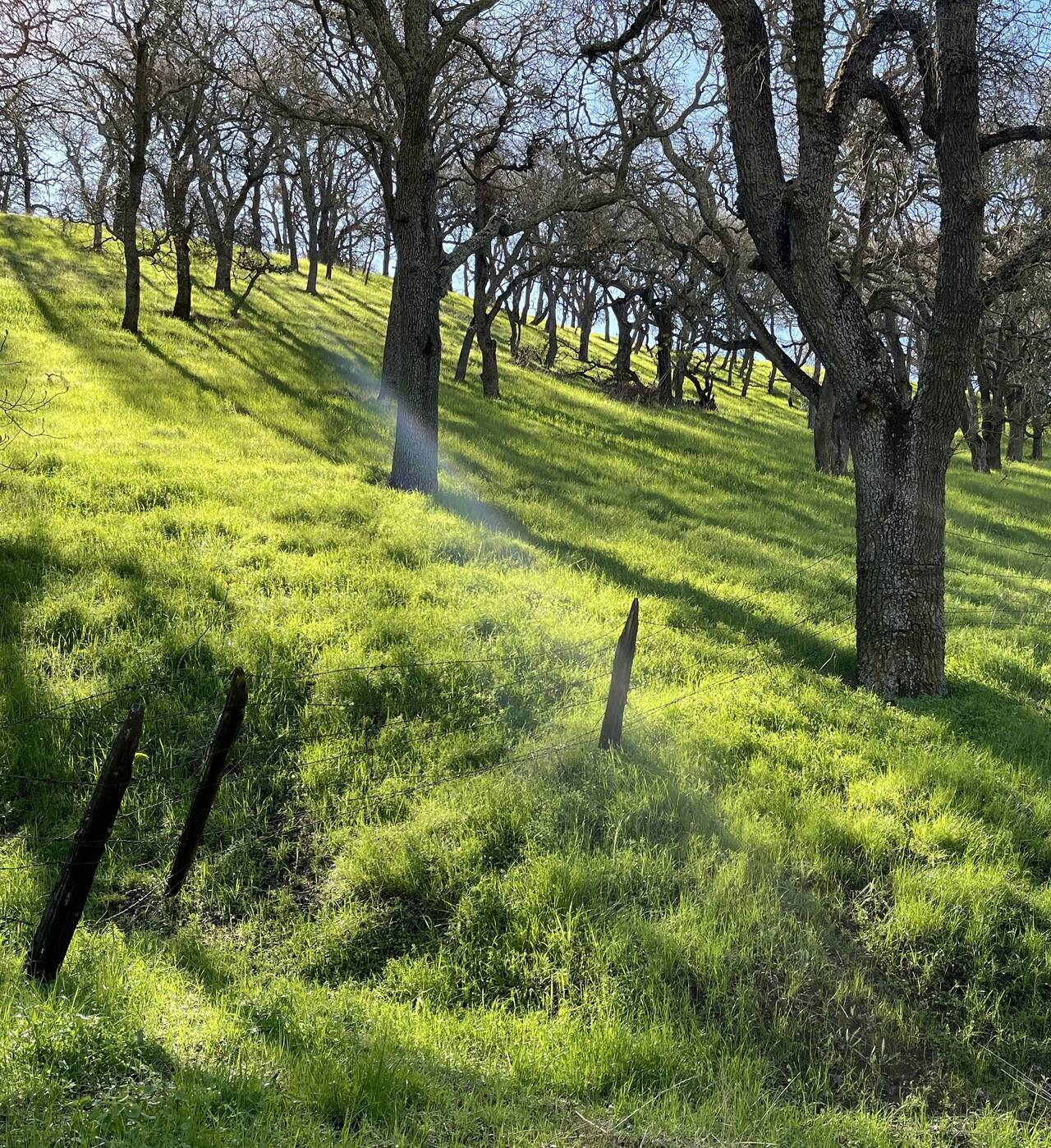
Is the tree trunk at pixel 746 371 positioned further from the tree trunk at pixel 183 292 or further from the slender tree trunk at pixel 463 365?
the tree trunk at pixel 183 292

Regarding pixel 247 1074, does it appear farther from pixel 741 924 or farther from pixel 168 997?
pixel 741 924

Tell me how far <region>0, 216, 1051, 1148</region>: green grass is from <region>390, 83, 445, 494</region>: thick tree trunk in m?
0.85

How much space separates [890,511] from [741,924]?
4.22 meters

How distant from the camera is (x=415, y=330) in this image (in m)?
11.5

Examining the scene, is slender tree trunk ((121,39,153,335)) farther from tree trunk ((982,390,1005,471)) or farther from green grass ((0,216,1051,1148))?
tree trunk ((982,390,1005,471))

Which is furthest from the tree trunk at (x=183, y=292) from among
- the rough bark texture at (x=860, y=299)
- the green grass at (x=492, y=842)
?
the rough bark texture at (x=860, y=299)

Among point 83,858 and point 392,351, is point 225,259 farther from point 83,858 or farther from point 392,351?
point 83,858

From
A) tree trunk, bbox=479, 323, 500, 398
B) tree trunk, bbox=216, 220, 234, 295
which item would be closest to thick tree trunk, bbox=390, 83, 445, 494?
tree trunk, bbox=479, 323, 500, 398

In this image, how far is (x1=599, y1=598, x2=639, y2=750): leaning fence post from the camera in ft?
17.6

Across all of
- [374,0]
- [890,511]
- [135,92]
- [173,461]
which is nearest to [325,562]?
[173,461]

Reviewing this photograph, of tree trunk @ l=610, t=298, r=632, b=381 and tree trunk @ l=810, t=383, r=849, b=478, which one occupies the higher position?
tree trunk @ l=610, t=298, r=632, b=381

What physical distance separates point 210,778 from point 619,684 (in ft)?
8.74

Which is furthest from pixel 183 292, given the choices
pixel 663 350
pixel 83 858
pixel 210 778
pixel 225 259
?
pixel 83 858

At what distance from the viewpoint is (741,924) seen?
4234 millimetres
